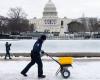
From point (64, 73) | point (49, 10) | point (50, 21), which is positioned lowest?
point (50, 21)

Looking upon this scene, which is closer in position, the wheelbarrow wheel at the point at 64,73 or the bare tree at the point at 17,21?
the wheelbarrow wheel at the point at 64,73

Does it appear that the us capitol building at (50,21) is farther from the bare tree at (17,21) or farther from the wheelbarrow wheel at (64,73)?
the wheelbarrow wheel at (64,73)

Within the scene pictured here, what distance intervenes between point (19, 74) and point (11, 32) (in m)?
112

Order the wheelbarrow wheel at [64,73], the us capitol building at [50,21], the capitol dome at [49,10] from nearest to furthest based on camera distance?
the wheelbarrow wheel at [64,73], the us capitol building at [50,21], the capitol dome at [49,10]

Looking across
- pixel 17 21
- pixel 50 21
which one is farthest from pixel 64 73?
pixel 50 21

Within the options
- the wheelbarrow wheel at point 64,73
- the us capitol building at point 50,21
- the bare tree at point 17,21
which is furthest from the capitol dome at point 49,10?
the wheelbarrow wheel at point 64,73

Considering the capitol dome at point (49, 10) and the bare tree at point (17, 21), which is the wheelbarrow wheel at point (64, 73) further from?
the capitol dome at point (49, 10)

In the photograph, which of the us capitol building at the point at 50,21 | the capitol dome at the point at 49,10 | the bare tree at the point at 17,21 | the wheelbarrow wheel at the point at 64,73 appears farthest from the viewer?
the capitol dome at the point at 49,10

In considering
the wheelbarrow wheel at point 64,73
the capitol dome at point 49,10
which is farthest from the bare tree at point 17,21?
the wheelbarrow wheel at point 64,73

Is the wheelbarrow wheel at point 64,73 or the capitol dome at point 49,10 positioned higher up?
the capitol dome at point 49,10

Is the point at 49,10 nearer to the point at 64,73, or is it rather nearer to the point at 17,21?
the point at 17,21

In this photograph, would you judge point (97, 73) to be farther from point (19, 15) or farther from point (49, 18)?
point (49, 18)

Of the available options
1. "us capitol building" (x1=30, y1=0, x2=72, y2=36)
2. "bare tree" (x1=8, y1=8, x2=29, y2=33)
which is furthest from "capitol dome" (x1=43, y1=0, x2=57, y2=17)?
"bare tree" (x1=8, y1=8, x2=29, y2=33)

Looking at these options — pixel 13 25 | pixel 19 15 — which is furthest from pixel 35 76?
pixel 19 15
